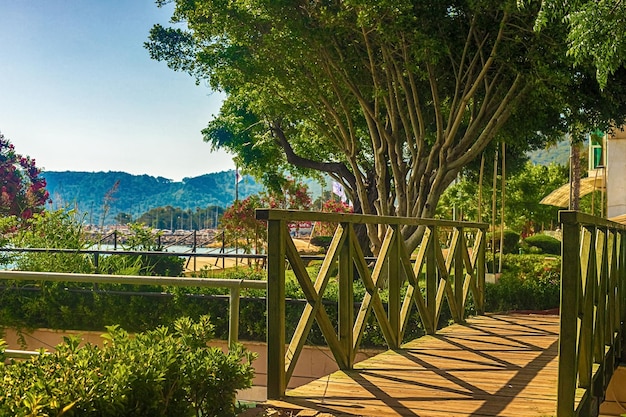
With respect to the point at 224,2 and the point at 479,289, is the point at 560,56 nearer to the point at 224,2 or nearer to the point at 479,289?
the point at 479,289

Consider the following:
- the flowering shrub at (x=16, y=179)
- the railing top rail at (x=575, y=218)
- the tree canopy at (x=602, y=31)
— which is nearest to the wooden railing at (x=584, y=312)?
the railing top rail at (x=575, y=218)

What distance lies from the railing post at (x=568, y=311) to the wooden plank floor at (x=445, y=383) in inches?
12.7

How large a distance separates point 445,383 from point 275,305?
4.80 ft

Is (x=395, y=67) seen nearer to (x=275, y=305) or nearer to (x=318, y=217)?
(x=318, y=217)

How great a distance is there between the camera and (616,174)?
2244cm

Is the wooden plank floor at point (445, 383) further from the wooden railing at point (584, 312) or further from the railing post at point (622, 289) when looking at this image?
the railing post at point (622, 289)

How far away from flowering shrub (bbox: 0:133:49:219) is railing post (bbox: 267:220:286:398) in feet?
116

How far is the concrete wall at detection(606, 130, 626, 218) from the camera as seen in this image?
21.9m

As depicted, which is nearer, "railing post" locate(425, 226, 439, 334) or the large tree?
"railing post" locate(425, 226, 439, 334)

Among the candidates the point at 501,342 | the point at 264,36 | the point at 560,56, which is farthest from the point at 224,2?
the point at 501,342

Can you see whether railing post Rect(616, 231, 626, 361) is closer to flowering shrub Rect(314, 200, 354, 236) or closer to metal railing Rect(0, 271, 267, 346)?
metal railing Rect(0, 271, 267, 346)

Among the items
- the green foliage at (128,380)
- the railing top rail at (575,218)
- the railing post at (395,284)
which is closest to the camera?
the green foliage at (128,380)

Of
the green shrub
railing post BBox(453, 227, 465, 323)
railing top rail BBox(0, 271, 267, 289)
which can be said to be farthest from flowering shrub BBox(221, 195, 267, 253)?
railing top rail BBox(0, 271, 267, 289)

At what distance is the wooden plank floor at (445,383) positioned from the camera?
4.25 metres
